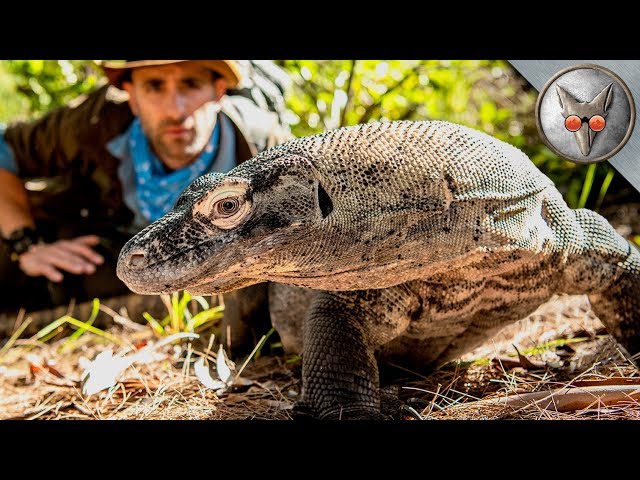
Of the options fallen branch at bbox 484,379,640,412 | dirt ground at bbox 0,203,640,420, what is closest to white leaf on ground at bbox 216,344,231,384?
dirt ground at bbox 0,203,640,420

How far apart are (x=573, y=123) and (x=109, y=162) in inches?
96.3

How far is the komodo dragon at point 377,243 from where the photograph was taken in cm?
181

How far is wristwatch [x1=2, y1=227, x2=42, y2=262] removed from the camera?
4.06 meters

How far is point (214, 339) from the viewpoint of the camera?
3.01 m

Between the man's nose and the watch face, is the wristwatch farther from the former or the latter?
the man's nose

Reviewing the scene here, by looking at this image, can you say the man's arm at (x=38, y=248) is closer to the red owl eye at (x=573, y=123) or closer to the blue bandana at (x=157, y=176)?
the blue bandana at (x=157, y=176)

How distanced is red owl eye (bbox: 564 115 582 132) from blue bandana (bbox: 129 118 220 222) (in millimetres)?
1939

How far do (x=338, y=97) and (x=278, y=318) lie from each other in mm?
2057

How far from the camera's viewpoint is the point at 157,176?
12.0 ft

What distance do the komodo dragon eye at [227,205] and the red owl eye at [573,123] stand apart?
0.91 metres

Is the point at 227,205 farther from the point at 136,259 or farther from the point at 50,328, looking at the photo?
the point at 50,328
